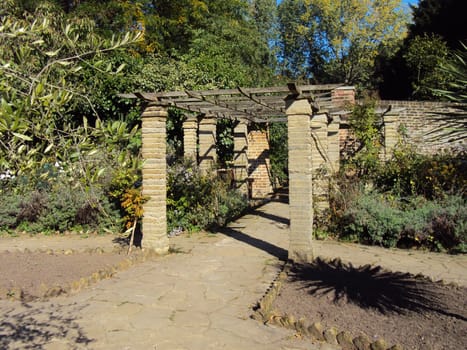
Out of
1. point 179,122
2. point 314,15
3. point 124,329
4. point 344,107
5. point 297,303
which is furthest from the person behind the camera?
point 314,15

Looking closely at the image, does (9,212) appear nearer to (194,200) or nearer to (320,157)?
(194,200)

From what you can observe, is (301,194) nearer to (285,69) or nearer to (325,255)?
(325,255)

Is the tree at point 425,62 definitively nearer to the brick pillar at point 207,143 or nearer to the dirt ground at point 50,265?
the brick pillar at point 207,143

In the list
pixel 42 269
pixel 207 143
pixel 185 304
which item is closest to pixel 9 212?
pixel 42 269

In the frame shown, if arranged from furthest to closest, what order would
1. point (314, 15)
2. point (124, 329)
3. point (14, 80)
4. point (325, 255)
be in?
point (314, 15)
point (325, 255)
point (124, 329)
point (14, 80)

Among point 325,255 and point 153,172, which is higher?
point 153,172

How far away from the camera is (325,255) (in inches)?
286

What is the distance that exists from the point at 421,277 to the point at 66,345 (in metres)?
4.23

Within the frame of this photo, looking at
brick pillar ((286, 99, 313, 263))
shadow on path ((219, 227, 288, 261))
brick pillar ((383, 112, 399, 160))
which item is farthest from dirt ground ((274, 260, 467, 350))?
brick pillar ((383, 112, 399, 160))

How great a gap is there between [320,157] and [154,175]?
3834mm

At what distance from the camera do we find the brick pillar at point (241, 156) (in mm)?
13180

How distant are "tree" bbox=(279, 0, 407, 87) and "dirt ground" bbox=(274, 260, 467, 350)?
85.0 feet

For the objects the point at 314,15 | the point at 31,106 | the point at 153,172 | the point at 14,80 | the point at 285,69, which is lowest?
the point at 153,172

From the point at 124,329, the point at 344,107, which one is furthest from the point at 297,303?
the point at 344,107
